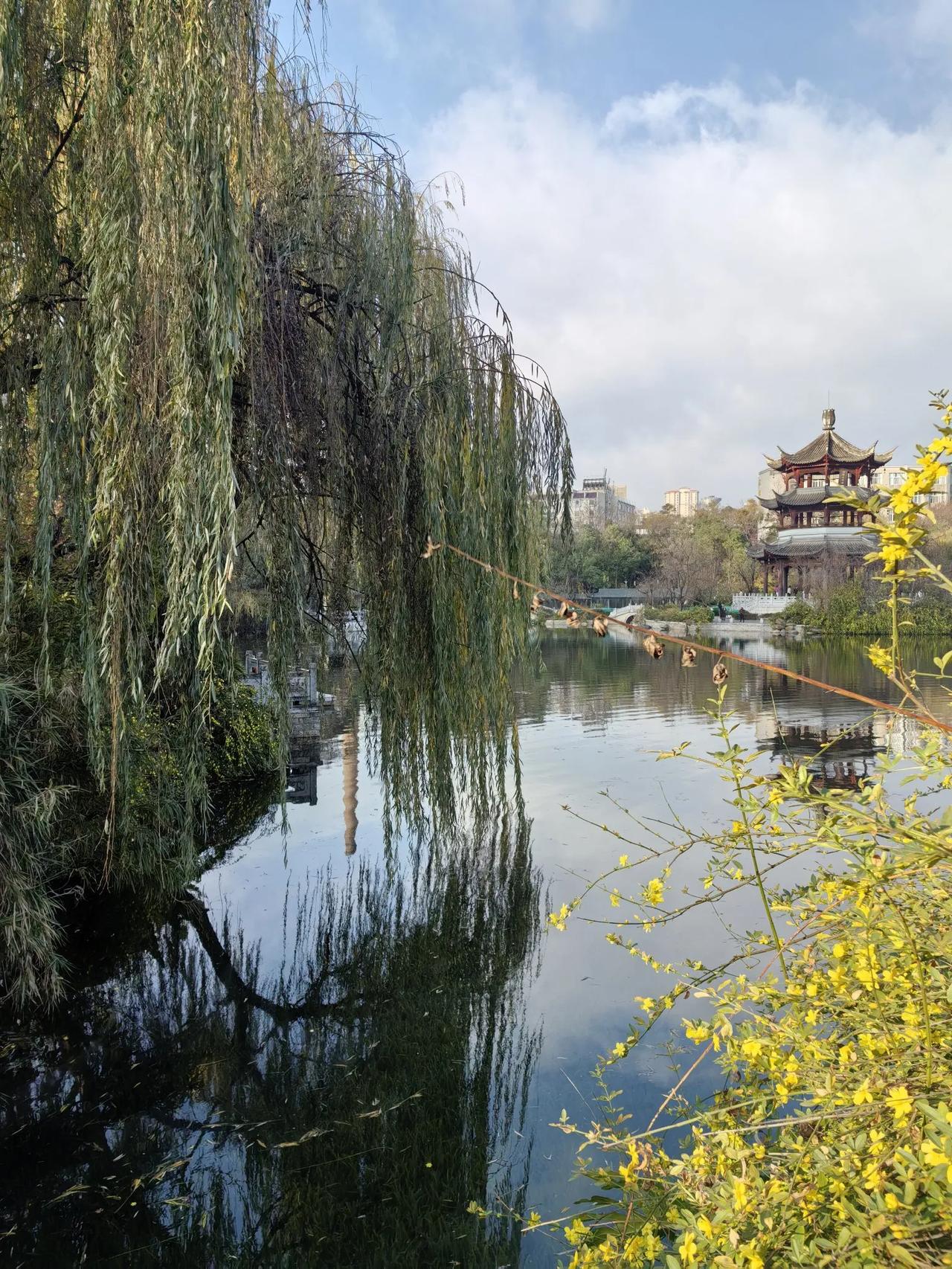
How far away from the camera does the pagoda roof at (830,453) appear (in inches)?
1064

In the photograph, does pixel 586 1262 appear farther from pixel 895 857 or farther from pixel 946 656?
pixel 946 656

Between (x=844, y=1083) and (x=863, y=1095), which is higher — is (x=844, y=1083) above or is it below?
below

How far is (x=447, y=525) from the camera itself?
3.61 m

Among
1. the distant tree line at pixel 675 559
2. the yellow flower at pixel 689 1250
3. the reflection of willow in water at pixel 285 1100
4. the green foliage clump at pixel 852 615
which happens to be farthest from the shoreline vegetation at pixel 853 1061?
the distant tree line at pixel 675 559

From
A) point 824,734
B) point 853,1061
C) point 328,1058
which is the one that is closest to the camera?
point 853,1061

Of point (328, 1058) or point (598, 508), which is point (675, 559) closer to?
point (598, 508)

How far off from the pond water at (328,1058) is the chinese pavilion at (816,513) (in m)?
22.0

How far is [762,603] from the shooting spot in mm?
26328

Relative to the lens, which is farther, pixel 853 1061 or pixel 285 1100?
pixel 285 1100

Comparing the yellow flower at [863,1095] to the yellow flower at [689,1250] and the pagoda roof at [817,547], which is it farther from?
the pagoda roof at [817,547]

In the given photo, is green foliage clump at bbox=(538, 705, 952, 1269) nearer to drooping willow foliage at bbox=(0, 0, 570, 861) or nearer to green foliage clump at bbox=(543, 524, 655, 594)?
drooping willow foliage at bbox=(0, 0, 570, 861)

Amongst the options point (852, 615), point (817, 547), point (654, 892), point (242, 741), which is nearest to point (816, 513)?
point (817, 547)

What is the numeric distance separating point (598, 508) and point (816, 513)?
72.3 ft

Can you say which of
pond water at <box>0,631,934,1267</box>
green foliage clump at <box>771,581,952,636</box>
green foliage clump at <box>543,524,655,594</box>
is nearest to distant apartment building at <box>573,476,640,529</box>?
green foliage clump at <box>543,524,655,594</box>
